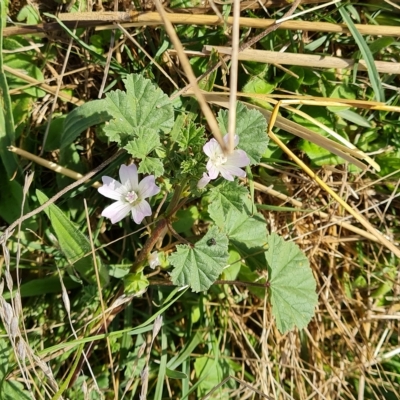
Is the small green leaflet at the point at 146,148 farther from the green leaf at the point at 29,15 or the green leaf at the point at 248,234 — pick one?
the green leaf at the point at 29,15

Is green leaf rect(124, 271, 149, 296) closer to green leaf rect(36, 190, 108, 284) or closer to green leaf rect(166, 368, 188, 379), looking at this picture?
green leaf rect(36, 190, 108, 284)

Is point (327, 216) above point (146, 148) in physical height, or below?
below

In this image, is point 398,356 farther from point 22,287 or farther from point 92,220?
point 22,287

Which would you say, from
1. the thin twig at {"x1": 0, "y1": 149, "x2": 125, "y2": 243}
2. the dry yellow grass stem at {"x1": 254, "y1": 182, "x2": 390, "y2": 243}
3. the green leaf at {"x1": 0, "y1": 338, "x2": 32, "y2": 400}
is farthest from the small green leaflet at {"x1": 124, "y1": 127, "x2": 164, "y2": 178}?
the green leaf at {"x1": 0, "y1": 338, "x2": 32, "y2": 400}

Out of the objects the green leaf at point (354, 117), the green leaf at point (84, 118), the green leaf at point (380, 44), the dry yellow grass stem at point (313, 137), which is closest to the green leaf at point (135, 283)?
the green leaf at point (84, 118)

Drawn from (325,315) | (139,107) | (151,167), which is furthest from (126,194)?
(325,315)

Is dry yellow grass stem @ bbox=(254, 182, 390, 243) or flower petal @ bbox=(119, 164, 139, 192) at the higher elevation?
flower petal @ bbox=(119, 164, 139, 192)

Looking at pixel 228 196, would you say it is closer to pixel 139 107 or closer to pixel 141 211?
pixel 141 211
